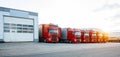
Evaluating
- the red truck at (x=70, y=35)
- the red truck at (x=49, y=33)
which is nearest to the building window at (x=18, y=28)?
the red truck at (x=49, y=33)

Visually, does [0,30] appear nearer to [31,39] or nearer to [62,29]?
[31,39]

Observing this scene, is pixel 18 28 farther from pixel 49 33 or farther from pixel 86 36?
pixel 86 36

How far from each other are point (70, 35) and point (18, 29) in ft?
34.3

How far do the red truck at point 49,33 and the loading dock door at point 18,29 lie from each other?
81.7 inches

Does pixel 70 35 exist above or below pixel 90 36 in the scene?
above

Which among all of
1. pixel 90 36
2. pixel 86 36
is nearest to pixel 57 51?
pixel 86 36

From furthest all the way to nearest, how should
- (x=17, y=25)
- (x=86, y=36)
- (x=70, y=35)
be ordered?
(x=86, y=36), (x=70, y=35), (x=17, y=25)

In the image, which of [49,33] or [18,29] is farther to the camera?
[49,33]

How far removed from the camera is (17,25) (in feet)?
117

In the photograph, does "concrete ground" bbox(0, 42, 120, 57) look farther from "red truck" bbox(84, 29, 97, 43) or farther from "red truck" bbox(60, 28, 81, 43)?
"red truck" bbox(84, 29, 97, 43)

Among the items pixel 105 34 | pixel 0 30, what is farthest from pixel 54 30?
pixel 105 34

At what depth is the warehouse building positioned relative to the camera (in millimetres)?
33219

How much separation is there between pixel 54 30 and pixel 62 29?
13.1 feet

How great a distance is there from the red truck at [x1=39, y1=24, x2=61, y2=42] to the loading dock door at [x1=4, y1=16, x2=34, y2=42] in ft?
6.81
